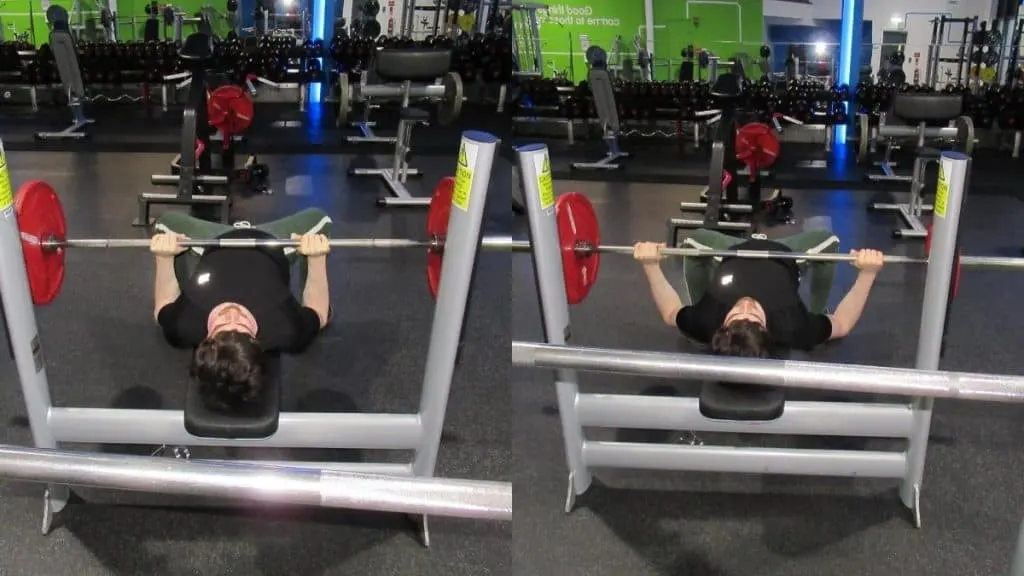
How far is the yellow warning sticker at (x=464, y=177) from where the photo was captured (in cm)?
191

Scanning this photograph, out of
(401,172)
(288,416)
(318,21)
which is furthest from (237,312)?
(318,21)

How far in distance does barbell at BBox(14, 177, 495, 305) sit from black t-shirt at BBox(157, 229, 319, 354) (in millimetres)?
84

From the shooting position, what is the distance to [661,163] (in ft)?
25.0

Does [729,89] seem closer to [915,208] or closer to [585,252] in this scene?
[915,208]

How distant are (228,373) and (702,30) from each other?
859 centimetres

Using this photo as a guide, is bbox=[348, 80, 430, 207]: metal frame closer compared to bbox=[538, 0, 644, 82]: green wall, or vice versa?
bbox=[348, 80, 430, 207]: metal frame

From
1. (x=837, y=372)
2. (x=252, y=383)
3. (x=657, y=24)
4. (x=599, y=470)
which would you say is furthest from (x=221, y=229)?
(x=657, y=24)

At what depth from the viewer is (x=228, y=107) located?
5.70 m

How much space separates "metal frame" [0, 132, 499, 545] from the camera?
6.63 ft

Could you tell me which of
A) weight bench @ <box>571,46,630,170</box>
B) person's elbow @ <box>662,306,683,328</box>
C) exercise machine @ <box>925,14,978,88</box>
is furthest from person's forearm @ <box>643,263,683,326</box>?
exercise machine @ <box>925,14,978,88</box>

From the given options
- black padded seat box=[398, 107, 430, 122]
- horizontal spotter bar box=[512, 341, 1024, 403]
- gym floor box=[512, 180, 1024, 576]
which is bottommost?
gym floor box=[512, 180, 1024, 576]

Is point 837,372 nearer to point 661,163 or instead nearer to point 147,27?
point 661,163

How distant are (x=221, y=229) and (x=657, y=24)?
7702 mm

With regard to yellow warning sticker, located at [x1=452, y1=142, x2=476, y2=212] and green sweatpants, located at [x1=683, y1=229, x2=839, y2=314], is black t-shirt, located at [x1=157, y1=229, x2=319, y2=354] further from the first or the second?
green sweatpants, located at [x1=683, y1=229, x2=839, y2=314]
